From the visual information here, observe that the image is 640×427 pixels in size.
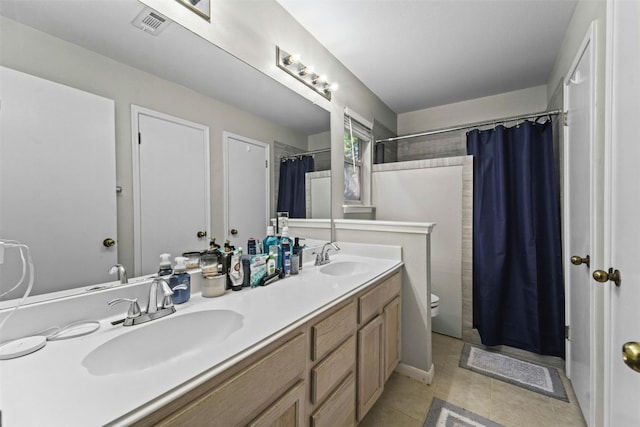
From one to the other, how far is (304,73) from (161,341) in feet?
5.68

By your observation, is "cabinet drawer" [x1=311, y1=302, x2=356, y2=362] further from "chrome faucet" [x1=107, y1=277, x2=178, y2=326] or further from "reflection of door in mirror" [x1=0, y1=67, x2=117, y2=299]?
"reflection of door in mirror" [x1=0, y1=67, x2=117, y2=299]

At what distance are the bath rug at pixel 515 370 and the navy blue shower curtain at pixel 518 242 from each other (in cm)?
14

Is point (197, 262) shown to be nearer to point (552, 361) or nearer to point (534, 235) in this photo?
point (534, 235)

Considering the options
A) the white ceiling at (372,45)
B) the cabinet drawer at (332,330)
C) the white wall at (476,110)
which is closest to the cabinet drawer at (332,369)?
the cabinet drawer at (332,330)

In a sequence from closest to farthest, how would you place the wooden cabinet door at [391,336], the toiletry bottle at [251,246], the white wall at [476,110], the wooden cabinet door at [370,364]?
the wooden cabinet door at [370,364] → the toiletry bottle at [251,246] → the wooden cabinet door at [391,336] → the white wall at [476,110]

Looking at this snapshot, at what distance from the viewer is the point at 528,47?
2047mm

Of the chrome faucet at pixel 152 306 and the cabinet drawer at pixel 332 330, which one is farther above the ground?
the chrome faucet at pixel 152 306

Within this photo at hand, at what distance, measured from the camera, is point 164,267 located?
1019mm

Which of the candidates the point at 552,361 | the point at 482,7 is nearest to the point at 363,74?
the point at 482,7

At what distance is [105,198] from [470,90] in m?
3.21

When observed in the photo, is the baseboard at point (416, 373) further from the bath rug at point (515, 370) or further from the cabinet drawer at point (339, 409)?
the cabinet drawer at point (339, 409)

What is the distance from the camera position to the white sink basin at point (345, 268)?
170 cm

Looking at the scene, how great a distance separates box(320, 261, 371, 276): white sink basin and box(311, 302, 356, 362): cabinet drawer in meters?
0.48

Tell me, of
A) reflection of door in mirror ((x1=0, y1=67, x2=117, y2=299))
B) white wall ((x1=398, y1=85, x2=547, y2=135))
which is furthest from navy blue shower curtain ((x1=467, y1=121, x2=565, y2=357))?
reflection of door in mirror ((x1=0, y1=67, x2=117, y2=299))
